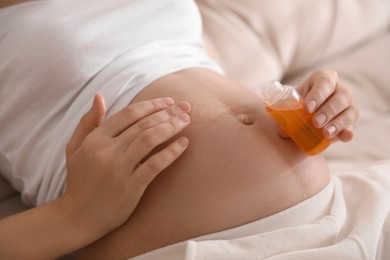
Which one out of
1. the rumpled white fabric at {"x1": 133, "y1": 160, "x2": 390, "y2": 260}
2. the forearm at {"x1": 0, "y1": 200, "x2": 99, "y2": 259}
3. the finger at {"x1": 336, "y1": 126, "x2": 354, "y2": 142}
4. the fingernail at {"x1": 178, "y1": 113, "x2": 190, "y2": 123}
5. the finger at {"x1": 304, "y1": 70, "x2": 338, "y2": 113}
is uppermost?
the fingernail at {"x1": 178, "y1": 113, "x2": 190, "y2": 123}

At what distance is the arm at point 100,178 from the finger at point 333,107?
0.64 ft

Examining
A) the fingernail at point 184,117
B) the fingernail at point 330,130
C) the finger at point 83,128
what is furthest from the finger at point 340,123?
the finger at point 83,128

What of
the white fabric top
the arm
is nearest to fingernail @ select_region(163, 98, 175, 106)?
the arm

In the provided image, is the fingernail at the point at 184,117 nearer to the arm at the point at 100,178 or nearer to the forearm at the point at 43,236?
the arm at the point at 100,178

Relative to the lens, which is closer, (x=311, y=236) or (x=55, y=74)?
(x=311, y=236)

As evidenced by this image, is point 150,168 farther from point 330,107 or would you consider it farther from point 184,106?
point 330,107

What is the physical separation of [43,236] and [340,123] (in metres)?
0.47

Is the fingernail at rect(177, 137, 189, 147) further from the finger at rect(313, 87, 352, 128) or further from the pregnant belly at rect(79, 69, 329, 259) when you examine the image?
the finger at rect(313, 87, 352, 128)

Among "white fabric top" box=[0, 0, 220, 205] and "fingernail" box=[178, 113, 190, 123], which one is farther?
"white fabric top" box=[0, 0, 220, 205]

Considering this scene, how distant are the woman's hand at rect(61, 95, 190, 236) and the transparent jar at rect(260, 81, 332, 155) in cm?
13

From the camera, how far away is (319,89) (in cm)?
88

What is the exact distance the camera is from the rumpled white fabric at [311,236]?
0.78 m

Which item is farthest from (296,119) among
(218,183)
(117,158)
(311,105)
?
(117,158)

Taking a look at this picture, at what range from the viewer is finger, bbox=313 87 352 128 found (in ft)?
2.80
